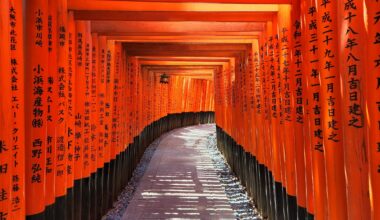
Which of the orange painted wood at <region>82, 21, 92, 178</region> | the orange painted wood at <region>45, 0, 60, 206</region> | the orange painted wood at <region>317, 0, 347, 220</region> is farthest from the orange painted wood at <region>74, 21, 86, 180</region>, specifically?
the orange painted wood at <region>317, 0, 347, 220</region>

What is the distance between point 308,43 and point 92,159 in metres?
4.63

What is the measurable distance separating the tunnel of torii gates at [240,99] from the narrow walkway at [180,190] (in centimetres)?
75

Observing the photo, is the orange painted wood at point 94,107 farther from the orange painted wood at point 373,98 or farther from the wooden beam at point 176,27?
the orange painted wood at point 373,98

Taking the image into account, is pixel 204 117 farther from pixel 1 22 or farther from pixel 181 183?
pixel 1 22

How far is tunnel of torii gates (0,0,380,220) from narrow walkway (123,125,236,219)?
0.75 m

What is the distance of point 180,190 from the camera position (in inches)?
405

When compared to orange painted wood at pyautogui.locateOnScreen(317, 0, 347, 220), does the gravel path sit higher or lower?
lower

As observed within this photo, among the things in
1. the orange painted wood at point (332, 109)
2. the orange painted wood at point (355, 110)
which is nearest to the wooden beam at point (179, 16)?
the orange painted wood at point (332, 109)

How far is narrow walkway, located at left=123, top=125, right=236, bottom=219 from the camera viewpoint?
26.9 ft

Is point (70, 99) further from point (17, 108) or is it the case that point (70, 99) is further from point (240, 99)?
point (240, 99)

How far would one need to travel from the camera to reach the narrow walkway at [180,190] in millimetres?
8211

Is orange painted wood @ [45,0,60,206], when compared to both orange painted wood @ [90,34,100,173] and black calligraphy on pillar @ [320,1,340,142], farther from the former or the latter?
black calligraphy on pillar @ [320,1,340,142]

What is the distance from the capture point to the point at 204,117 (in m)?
31.9

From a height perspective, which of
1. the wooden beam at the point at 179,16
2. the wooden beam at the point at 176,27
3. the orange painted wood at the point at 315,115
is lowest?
the orange painted wood at the point at 315,115
